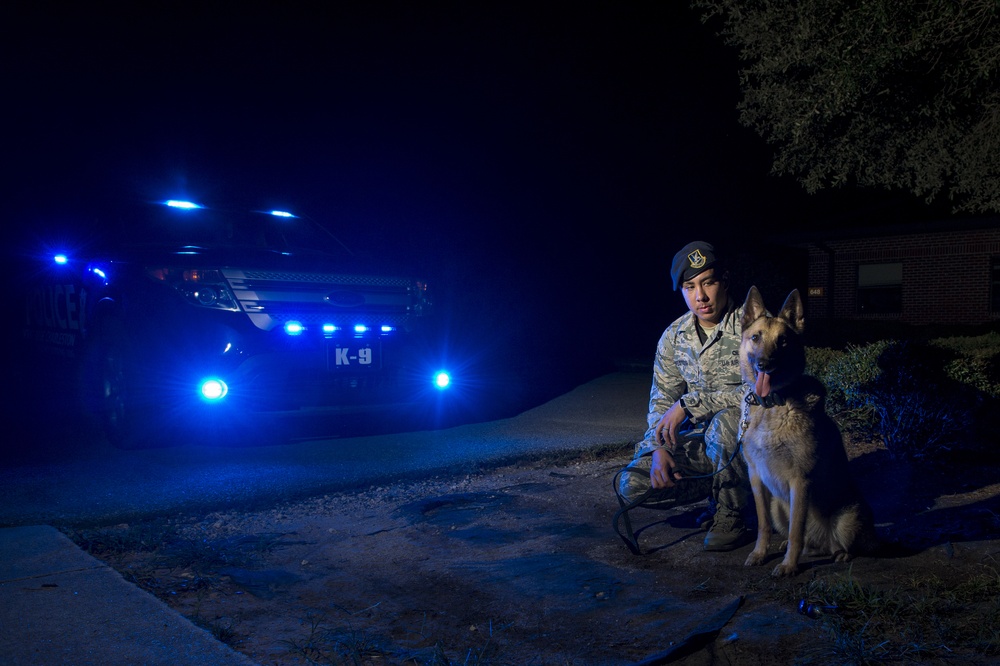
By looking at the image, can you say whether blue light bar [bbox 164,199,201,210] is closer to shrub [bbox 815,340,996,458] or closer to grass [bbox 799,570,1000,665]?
shrub [bbox 815,340,996,458]

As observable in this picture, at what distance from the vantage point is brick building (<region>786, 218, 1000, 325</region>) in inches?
690

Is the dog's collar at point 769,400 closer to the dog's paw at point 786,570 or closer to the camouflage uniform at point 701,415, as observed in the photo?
the camouflage uniform at point 701,415

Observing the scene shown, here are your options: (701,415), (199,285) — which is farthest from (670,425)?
(199,285)

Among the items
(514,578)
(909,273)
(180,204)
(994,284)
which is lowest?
(514,578)

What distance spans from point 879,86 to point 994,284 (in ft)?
44.1

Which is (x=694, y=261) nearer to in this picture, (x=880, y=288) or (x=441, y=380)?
(x=441, y=380)

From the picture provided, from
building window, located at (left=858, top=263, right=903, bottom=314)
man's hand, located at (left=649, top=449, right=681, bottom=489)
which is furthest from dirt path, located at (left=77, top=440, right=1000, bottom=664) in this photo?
building window, located at (left=858, top=263, right=903, bottom=314)

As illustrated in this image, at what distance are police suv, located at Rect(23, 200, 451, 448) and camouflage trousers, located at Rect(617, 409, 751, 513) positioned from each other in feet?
11.1

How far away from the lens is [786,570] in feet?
10.0

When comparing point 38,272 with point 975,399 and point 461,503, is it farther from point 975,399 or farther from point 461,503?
point 975,399

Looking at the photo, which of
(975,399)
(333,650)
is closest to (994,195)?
(975,399)

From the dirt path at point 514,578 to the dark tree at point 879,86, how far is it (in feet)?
12.0

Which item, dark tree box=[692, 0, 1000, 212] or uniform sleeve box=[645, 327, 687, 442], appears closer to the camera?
uniform sleeve box=[645, 327, 687, 442]

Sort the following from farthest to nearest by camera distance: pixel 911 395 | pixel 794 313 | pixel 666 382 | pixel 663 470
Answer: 1. pixel 911 395
2. pixel 666 382
3. pixel 663 470
4. pixel 794 313
